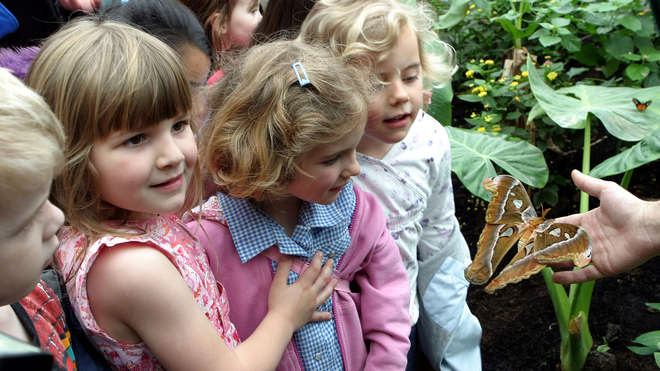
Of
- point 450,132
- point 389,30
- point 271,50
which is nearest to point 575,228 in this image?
point 389,30

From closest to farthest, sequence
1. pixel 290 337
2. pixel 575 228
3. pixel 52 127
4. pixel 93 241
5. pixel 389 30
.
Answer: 1. pixel 52 127
2. pixel 93 241
3. pixel 290 337
4. pixel 575 228
5. pixel 389 30

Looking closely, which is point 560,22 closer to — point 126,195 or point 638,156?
point 638,156

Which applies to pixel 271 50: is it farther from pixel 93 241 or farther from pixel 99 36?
pixel 93 241

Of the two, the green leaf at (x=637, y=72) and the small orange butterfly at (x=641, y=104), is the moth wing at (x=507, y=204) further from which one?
the green leaf at (x=637, y=72)

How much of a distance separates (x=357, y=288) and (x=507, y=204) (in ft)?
1.37

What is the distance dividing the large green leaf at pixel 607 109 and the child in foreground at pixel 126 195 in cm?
166

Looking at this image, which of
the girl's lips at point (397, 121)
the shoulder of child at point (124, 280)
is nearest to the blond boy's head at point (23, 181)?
the shoulder of child at point (124, 280)

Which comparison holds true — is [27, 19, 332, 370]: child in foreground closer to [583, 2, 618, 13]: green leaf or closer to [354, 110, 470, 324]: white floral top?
[354, 110, 470, 324]: white floral top

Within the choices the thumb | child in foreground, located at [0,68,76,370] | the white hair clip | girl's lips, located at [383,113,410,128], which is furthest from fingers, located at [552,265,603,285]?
child in foreground, located at [0,68,76,370]

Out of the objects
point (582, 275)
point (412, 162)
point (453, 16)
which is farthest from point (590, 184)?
point (453, 16)

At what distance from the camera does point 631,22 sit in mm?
2736

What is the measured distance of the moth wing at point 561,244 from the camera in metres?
1.30

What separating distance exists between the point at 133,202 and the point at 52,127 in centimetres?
27

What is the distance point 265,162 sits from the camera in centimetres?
123
